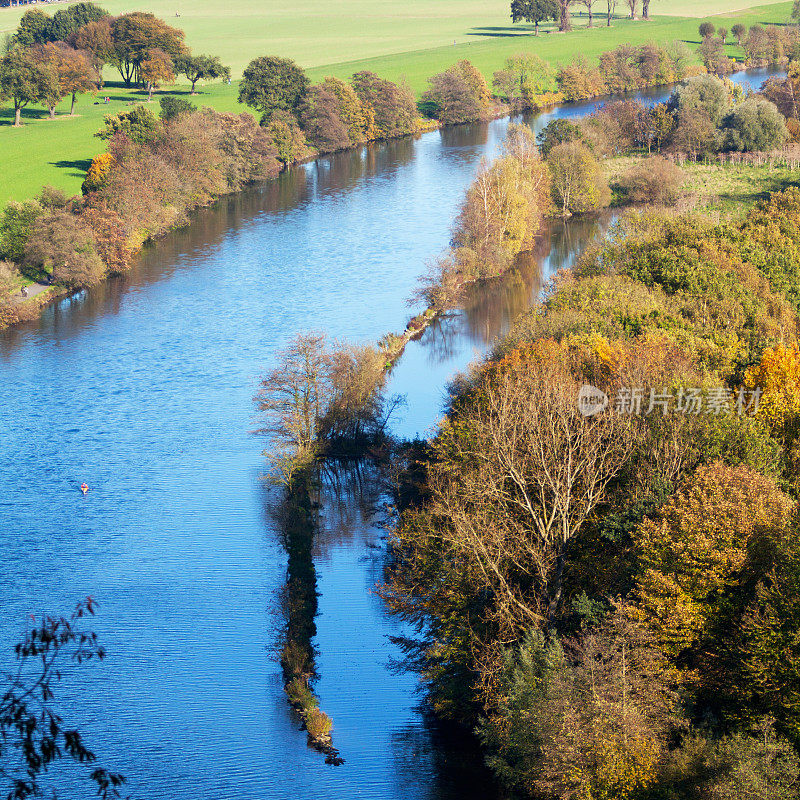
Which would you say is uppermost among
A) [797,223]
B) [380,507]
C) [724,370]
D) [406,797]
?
[797,223]

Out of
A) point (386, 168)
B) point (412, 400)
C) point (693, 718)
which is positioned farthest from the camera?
point (386, 168)

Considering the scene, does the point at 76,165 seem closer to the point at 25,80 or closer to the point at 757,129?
the point at 25,80

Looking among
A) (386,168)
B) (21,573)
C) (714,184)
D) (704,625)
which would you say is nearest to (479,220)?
(714,184)

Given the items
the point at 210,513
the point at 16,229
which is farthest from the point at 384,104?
the point at 210,513

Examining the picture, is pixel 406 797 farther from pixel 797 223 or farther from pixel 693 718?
pixel 797 223

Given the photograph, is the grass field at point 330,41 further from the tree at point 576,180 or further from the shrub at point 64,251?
the tree at point 576,180

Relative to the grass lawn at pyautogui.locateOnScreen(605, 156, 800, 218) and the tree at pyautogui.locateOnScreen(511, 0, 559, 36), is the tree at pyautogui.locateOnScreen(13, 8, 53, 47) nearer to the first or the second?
the tree at pyautogui.locateOnScreen(511, 0, 559, 36)
